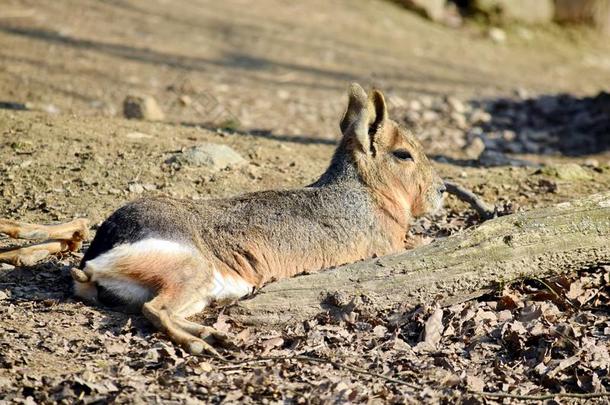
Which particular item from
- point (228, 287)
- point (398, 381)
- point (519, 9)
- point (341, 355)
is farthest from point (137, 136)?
point (519, 9)

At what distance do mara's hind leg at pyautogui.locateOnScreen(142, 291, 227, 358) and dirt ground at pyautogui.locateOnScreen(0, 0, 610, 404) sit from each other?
0.06m

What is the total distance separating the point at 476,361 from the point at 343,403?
0.87m

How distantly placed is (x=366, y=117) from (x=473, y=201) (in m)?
1.01

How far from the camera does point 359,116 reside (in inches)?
210

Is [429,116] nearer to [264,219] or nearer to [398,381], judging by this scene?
[264,219]

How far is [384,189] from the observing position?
5.28 m

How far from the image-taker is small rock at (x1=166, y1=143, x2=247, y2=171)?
250 inches

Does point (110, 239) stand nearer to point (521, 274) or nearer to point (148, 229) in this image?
point (148, 229)

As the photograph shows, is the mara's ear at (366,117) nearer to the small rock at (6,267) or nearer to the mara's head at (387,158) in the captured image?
the mara's head at (387,158)

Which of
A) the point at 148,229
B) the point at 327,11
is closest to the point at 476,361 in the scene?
the point at 148,229

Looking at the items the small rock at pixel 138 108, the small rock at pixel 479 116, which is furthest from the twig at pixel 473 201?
the small rock at pixel 479 116

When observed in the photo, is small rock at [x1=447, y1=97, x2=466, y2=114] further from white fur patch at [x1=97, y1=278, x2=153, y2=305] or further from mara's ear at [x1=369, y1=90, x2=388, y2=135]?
white fur patch at [x1=97, y1=278, x2=153, y2=305]

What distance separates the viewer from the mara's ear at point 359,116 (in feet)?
17.4

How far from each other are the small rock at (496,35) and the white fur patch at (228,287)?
1010 centimetres
